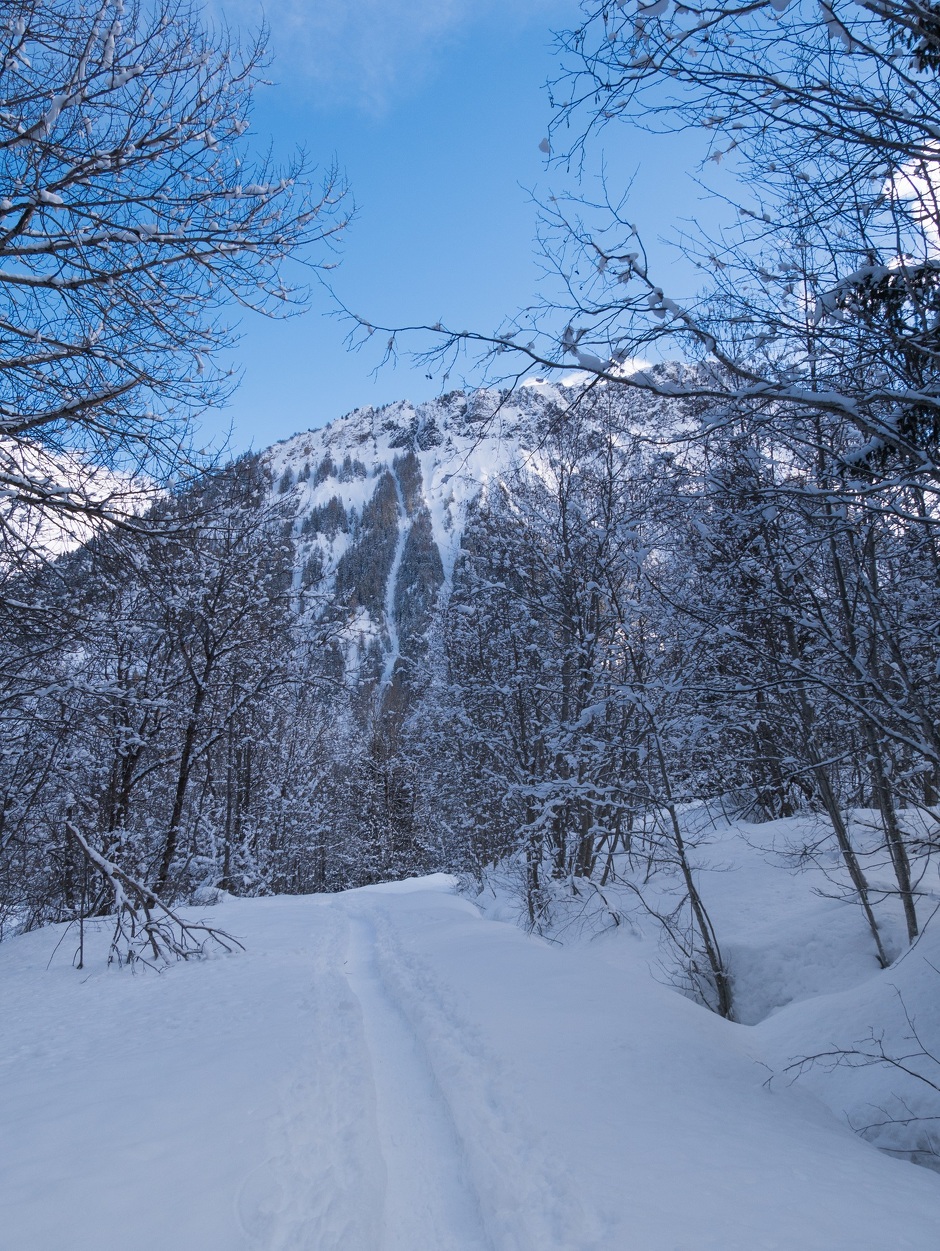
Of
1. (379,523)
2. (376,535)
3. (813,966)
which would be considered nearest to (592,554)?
(813,966)

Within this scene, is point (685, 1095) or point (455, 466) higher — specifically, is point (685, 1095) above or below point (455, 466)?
below

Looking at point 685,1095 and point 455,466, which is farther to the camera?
point 685,1095

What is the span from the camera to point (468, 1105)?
414 centimetres

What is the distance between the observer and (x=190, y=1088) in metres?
3.88

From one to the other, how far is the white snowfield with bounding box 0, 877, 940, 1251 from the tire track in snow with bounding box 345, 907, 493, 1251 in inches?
0.7

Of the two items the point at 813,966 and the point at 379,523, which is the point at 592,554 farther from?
the point at 379,523

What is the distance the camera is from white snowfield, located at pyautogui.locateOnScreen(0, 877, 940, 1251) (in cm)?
268

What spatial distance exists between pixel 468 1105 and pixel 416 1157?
2.18 ft

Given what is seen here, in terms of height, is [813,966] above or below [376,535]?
below

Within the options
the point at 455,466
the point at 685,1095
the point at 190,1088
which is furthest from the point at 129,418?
the point at 685,1095

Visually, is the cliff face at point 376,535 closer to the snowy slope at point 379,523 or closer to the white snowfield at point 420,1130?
the snowy slope at point 379,523

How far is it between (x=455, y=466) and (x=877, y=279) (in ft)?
7.40

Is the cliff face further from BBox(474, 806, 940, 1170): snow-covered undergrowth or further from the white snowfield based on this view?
BBox(474, 806, 940, 1170): snow-covered undergrowth

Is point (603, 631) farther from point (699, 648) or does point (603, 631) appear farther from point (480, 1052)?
point (480, 1052)
